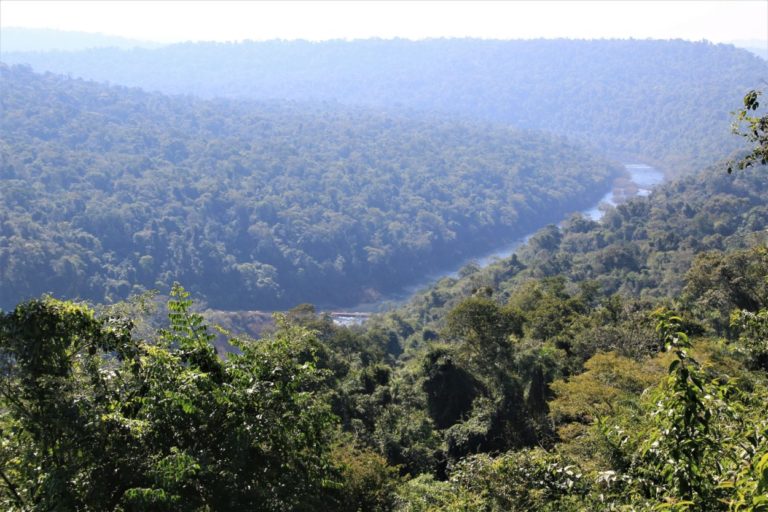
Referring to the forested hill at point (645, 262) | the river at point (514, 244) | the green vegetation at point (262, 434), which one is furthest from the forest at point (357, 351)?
the river at point (514, 244)

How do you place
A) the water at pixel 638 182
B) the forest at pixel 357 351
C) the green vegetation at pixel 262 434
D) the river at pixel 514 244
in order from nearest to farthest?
the green vegetation at pixel 262 434 → the forest at pixel 357 351 → the river at pixel 514 244 → the water at pixel 638 182

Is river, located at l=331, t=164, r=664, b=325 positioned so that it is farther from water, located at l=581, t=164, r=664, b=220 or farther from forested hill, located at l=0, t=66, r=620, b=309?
forested hill, located at l=0, t=66, r=620, b=309

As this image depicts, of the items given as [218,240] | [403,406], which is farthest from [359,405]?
[218,240]

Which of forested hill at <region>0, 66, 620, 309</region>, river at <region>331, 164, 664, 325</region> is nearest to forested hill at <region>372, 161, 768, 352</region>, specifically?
river at <region>331, 164, 664, 325</region>

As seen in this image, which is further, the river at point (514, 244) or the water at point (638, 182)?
the water at point (638, 182)

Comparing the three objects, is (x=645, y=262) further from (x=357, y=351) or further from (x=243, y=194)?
(x=243, y=194)

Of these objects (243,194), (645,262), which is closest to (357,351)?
(645,262)

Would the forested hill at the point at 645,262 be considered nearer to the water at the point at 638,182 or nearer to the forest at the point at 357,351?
the forest at the point at 357,351
